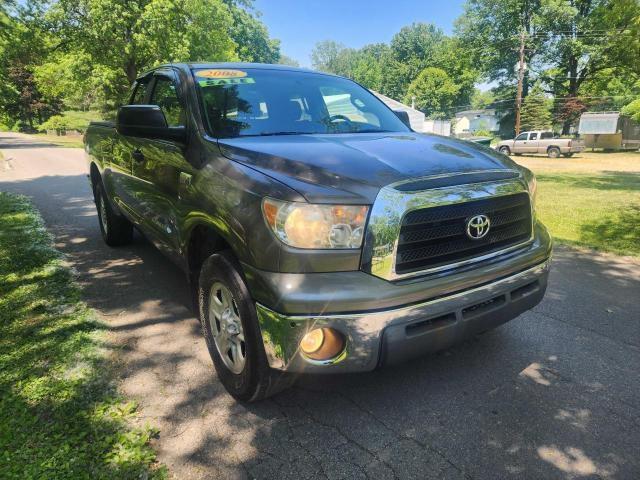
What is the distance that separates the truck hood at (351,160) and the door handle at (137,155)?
1275 mm

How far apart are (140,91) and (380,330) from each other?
12.6 feet

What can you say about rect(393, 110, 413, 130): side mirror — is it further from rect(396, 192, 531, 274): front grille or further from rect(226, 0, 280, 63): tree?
rect(226, 0, 280, 63): tree

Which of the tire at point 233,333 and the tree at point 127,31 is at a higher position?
the tree at point 127,31

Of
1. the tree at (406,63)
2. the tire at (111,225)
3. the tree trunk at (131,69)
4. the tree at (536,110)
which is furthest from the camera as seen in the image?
the tree at (406,63)

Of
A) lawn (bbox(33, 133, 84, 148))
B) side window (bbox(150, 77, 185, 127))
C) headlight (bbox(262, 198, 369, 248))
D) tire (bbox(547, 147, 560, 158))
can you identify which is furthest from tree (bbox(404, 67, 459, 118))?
headlight (bbox(262, 198, 369, 248))

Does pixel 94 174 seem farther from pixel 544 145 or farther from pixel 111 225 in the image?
pixel 544 145

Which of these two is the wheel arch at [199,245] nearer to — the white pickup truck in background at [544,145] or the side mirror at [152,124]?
the side mirror at [152,124]

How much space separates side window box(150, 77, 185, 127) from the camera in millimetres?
3359

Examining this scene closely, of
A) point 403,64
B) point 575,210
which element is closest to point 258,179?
point 575,210

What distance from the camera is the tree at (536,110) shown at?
47.1m

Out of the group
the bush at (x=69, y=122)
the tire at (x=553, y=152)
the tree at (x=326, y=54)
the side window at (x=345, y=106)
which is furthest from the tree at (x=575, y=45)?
the tree at (x=326, y=54)

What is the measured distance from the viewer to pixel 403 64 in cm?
8644

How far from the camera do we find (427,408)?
2.60m

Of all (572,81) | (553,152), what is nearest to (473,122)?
(572,81)
